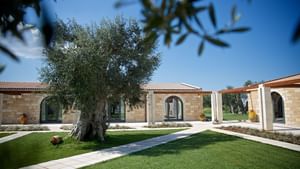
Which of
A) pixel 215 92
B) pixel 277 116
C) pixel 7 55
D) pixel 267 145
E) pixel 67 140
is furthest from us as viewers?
pixel 277 116

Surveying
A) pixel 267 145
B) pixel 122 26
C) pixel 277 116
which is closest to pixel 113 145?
pixel 122 26

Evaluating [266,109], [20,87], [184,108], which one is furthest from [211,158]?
[20,87]

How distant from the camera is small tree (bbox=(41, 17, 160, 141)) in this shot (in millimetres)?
9578

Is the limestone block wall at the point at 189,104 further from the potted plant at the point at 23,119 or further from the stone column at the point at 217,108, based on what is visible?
the potted plant at the point at 23,119

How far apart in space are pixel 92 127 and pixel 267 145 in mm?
8204

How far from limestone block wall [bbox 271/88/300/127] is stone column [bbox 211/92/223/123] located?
207 inches

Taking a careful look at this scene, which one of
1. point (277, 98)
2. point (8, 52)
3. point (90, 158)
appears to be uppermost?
point (277, 98)

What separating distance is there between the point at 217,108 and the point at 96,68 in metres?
14.6

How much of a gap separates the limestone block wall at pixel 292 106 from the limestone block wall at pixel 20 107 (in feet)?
69.5

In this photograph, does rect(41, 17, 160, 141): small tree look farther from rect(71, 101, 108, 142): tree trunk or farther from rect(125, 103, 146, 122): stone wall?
rect(125, 103, 146, 122): stone wall

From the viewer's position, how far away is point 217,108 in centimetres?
2086

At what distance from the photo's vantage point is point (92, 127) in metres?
11.1

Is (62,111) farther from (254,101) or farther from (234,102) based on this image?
(234,102)

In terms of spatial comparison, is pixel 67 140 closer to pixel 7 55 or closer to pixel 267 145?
pixel 267 145
